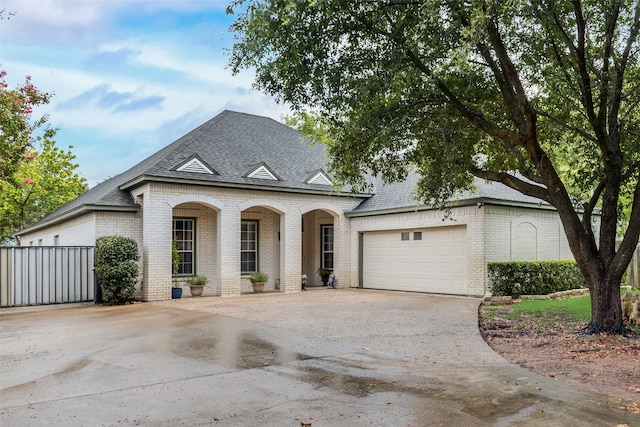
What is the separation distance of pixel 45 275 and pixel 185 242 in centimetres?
444

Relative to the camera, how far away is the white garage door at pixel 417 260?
16.4 metres

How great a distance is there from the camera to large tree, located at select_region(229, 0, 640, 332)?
26.3 ft

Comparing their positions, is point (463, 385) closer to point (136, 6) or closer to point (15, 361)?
point (15, 361)

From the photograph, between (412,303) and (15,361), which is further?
(412,303)

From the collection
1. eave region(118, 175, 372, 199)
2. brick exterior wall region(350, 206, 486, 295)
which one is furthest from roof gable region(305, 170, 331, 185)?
brick exterior wall region(350, 206, 486, 295)

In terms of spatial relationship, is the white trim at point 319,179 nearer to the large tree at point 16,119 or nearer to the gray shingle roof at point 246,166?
the gray shingle roof at point 246,166

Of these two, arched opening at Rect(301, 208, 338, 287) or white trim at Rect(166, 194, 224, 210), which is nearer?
white trim at Rect(166, 194, 224, 210)

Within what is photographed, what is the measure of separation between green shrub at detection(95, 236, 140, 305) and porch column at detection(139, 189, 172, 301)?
0.53 meters

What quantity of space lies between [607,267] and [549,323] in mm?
1918

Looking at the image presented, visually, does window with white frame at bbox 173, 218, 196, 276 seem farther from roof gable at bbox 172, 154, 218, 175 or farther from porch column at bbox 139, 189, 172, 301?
roof gable at bbox 172, 154, 218, 175

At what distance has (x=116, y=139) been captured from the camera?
29047 mm

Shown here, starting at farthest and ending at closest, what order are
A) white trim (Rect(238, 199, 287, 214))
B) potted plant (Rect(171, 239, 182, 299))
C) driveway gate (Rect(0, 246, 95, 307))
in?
white trim (Rect(238, 199, 287, 214)) → potted plant (Rect(171, 239, 182, 299)) → driveway gate (Rect(0, 246, 95, 307))

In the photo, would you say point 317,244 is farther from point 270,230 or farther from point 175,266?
point 175,266

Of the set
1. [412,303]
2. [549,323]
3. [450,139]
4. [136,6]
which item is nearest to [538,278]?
[412,303]
